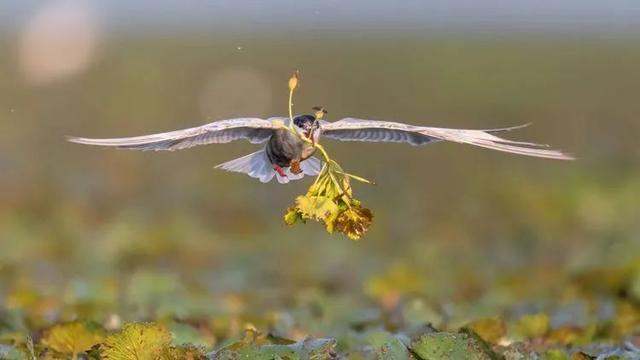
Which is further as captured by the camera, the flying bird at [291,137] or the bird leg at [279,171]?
the bird leg at [279,171]

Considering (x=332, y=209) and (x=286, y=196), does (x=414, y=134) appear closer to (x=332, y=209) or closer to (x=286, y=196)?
(x=332, y=209)

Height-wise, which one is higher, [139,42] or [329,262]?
[139,42]

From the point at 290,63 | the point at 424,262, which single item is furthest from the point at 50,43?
the point at 424,262

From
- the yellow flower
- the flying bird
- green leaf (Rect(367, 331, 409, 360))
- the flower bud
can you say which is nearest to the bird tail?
the flying bird

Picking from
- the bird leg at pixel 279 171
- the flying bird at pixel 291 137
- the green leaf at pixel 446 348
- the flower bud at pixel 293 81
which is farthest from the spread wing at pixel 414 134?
the green leaf at pixel 446 348

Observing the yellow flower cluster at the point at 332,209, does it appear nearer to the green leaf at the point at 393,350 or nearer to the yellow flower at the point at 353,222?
the yellow flower at the point at 353,222

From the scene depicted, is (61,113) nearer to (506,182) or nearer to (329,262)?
(506,182)

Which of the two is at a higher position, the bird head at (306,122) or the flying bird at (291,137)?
the bird head at (306,122)
